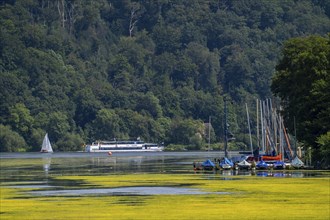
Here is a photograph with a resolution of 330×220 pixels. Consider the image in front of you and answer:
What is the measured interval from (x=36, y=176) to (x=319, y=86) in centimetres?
2414

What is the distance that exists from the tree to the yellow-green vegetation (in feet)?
81.9

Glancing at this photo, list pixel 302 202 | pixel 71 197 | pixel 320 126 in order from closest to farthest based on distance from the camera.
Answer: pixel 302 202
pixel 71 197
pixel 320 126

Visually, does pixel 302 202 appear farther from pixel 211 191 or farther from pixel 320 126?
pixel 320 126

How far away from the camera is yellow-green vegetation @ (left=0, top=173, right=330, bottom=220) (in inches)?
2153

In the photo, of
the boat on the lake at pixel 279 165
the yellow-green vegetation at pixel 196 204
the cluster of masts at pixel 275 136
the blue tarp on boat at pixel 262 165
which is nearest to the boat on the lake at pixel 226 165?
the blue tarp on boat at pixel 262 165

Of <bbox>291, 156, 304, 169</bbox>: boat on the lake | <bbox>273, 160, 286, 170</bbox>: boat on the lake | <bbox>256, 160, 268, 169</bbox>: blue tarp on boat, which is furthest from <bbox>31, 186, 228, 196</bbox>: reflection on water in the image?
<bbox>256, 160, 268, 169</bbox>: blue tarp on boat

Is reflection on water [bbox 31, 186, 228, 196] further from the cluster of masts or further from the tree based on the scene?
the cluster of masts

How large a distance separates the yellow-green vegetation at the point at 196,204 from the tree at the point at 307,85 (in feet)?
81.9

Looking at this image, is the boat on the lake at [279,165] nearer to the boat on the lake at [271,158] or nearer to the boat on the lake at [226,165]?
the boat on the lake at [226,165]

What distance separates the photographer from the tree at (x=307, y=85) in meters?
102

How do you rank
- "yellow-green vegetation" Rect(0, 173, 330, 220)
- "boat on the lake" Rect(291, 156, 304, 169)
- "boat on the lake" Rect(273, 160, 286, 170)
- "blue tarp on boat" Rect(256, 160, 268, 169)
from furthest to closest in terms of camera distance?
"blue tarp on boat" Rect(256, 160, 268, 169), "boat on the lake" Rect(273, 160, 286, 170), "boat on the lake" Rect(291, 156, 304, 169), "yellow-green vegetation" Rect(0, 173, 330, 220)

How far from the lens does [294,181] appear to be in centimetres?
7762

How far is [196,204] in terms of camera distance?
196ft

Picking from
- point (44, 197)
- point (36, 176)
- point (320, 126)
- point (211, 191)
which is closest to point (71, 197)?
point (44, 197)
